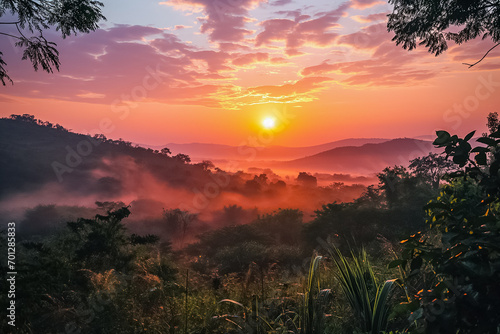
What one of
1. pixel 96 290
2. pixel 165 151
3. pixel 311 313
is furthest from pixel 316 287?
pixel 165 151

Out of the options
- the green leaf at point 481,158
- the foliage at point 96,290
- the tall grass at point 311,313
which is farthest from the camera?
the foliage at point 96,290

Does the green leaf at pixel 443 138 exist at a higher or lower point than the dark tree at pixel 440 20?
lower

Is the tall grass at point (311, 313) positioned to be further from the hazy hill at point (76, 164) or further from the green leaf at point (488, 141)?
the hazy hill at point (76, 164)

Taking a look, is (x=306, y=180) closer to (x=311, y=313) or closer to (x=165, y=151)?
(x=165, y=151)

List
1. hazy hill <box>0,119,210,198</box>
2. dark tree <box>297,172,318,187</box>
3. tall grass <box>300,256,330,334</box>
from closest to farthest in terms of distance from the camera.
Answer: tall grass <box>300,256,330,334</box>, hazy hill <box>0,119,210,198</box>, dark tree <box>297,172,318,187</box>

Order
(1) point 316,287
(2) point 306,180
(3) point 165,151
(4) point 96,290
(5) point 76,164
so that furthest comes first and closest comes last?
(2) point 306,180 → (3) point 165,151 → (5) point 76,164 → (4) point 96,290 → (1) point 316,287

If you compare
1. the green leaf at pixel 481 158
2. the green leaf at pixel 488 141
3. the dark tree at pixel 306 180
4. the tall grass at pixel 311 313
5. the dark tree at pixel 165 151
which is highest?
the dark tree at pixel 165 151

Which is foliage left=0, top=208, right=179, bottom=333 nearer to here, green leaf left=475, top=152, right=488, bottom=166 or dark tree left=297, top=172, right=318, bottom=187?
green leaf left=475, top=152, right=488, bottom=166

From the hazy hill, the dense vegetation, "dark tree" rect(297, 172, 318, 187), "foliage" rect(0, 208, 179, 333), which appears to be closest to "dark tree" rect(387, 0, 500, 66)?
the dense vegetation

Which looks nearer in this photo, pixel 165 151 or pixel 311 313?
pixel 311 313

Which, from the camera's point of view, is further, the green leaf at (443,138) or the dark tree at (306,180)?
the dark tree at (306,180)

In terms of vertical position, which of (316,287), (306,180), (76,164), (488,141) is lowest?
(306,180)

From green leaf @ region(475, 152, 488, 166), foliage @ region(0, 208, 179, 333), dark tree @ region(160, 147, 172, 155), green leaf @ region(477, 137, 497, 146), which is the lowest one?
foliage @ region(0, 208, 179, 333)

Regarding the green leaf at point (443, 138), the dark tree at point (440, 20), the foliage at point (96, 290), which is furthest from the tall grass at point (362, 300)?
the dark tree at point (440, 20)
